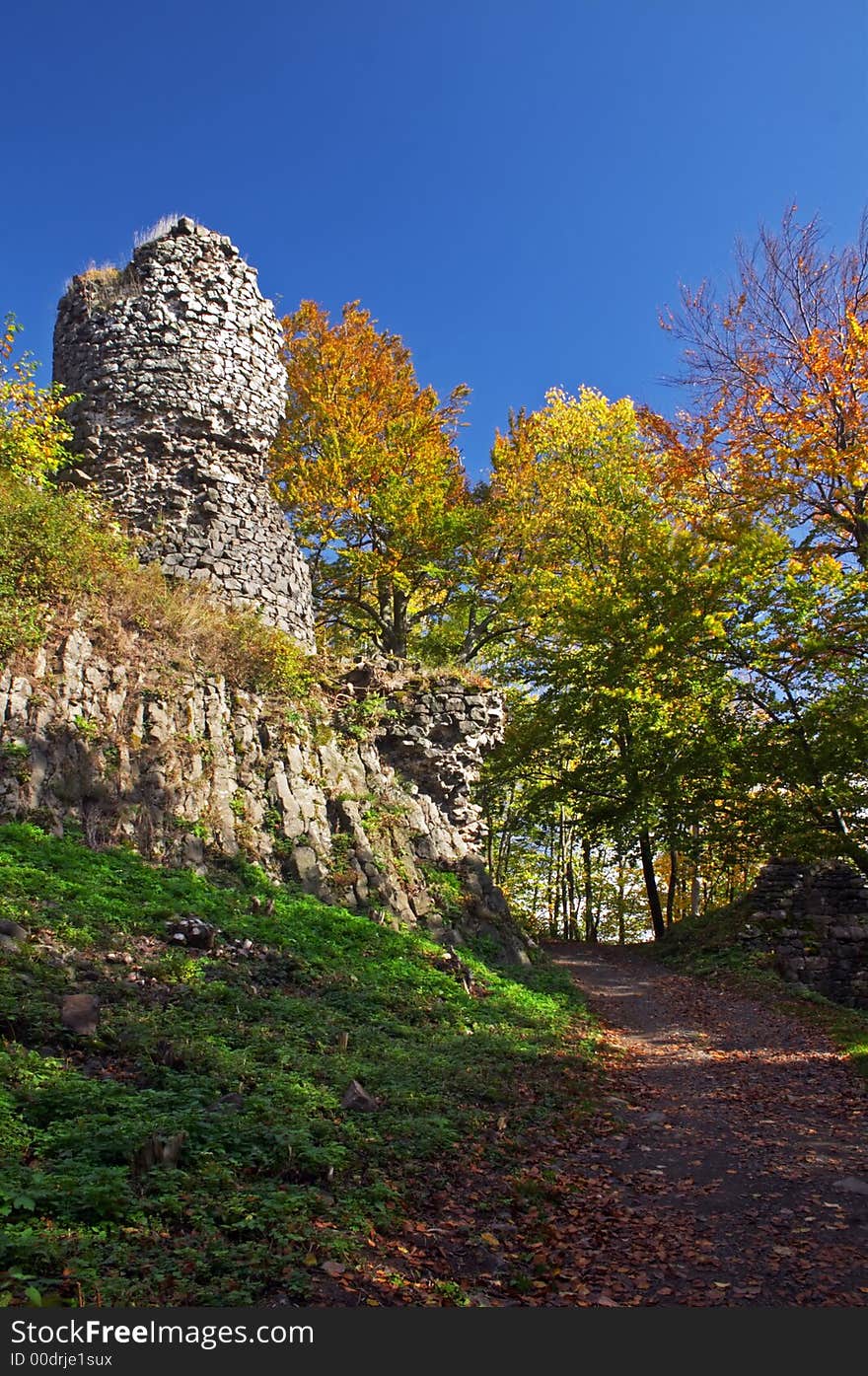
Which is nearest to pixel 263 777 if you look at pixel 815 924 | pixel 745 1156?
pixel 745 1156

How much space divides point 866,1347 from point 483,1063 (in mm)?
4057

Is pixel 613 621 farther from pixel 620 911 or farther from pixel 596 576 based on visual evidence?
pixel 620 911

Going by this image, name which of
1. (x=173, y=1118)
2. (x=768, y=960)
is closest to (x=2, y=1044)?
(x=173, y=1118)

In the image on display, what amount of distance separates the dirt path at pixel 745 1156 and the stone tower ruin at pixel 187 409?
9820 mm

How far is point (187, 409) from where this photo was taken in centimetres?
1514

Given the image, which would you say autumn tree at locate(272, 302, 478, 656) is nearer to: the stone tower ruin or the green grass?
the stone tower ruin

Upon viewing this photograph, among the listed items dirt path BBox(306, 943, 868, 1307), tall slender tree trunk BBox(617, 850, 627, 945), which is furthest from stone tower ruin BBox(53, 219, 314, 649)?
tall slender tree trunk BBox(617, 850, 627, 945)

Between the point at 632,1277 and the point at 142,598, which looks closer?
the point at 632,1277

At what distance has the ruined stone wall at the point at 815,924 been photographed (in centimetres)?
1479

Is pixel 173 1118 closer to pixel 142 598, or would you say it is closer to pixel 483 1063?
pixel 483 1063

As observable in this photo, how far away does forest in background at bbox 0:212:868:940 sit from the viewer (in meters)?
11.8

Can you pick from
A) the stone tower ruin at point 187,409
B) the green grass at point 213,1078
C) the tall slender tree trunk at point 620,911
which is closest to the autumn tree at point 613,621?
the stone tower ruin at point 187,409

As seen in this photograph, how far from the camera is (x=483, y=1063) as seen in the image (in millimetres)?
7105

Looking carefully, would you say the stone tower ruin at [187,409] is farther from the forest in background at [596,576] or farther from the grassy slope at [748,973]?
the grassy slope at [748,973]
